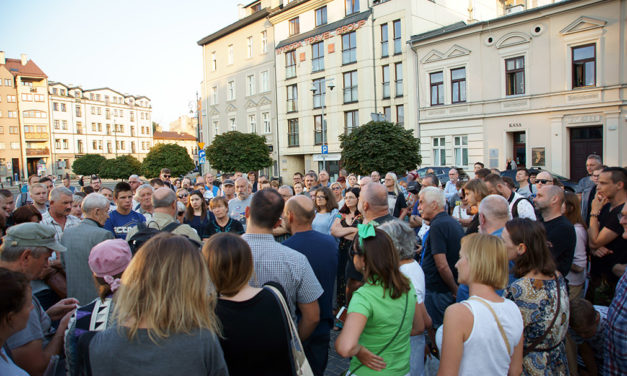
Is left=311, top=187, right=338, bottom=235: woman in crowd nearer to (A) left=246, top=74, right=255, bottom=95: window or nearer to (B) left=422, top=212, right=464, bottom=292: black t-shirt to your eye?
(B) left=422, top=212, right=464, bottom=292: black t-shirt

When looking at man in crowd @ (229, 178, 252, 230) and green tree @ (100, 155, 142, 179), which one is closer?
man in crowd @ (229, 178, 252, 230)

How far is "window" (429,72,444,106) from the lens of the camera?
969 inches

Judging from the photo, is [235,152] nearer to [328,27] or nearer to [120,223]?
[328,27]

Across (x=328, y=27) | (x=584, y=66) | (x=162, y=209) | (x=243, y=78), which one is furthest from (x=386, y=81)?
(x=162, y=209)

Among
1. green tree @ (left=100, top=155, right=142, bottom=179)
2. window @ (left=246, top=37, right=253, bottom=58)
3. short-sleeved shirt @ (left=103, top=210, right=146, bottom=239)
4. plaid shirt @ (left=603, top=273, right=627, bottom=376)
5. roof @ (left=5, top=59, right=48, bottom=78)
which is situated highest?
roof @ (left=5, top=59, right=48, bottom=78)

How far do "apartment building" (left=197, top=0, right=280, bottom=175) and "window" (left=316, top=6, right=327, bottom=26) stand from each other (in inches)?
214

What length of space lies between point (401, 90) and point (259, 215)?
25642 mm

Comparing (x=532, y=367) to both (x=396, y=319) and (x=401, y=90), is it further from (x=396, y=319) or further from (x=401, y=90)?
(x=401, y=90)

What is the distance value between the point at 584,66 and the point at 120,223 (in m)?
22.6

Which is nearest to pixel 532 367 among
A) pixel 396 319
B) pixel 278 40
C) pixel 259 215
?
pixel 396 319

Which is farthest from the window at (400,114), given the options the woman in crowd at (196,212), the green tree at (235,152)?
the woman in crowd at (196,212)

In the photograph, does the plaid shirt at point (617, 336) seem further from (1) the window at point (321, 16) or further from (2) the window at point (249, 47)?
(2) the window at point (249, 47)

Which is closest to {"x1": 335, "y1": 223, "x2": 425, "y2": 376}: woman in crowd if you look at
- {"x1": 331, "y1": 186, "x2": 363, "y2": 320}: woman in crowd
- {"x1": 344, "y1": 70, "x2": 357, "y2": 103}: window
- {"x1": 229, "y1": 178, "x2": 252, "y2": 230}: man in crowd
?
{"x1": 331, "y1": 186, "x2": 363, "y2": 320}: woman in crowd

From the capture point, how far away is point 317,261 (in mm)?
3318
